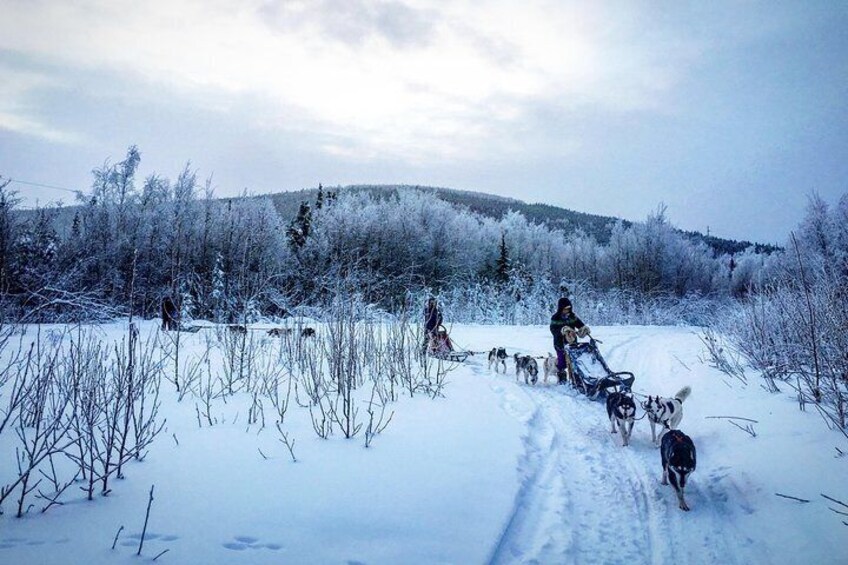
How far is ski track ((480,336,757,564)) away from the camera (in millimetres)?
2906

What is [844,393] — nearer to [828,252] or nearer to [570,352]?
[570,352]

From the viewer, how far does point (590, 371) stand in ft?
23.2

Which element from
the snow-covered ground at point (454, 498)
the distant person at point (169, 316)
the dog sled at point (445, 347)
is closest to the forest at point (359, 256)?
the distant person at point (169, 316)

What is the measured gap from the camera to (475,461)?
400 centimetres

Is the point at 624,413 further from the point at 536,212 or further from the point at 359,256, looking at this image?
the point at 536,212

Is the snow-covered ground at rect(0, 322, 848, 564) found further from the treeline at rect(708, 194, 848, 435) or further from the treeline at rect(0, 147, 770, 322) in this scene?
the treeline at rect(0, 147, 770, 322)

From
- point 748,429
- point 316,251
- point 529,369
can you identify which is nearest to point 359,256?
point 529,369

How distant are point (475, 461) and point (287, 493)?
1742 mm

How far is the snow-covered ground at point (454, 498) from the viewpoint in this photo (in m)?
→ 2.56

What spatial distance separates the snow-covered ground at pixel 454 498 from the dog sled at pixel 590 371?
4.06 ft

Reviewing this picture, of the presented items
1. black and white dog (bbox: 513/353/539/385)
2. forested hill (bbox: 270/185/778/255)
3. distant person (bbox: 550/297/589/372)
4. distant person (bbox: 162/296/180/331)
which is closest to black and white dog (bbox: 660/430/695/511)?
distant person (bbox: 550/297/589/372)

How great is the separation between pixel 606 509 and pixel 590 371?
3819 mm

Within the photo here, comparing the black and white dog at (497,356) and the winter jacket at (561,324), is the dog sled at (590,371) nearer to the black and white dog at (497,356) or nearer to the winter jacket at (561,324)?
the winter jacket at (561,324)

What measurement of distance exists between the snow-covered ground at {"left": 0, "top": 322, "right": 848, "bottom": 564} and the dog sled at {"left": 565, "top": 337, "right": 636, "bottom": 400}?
4.06ft
